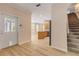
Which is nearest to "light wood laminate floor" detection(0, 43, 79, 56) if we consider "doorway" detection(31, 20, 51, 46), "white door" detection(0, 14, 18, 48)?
"white door" detection(0, 14, 18, 48)

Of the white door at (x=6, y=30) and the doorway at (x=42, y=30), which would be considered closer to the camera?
the white door at (x=6, y=30)

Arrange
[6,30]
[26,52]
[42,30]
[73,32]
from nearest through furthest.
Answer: [26,52] < [73,32] < [6,30] < [42,30]

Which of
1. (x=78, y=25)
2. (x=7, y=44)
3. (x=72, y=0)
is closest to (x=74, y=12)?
(x=78, y=25)

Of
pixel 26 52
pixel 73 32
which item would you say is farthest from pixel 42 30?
pixel 26 52

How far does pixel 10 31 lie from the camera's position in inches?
117

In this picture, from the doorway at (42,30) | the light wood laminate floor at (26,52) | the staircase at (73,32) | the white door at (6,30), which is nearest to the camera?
the light wood laminate floor at (26,52)

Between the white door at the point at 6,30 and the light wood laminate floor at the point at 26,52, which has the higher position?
the white door at the point at 6,30

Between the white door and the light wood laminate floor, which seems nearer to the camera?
the light wood laminate floor

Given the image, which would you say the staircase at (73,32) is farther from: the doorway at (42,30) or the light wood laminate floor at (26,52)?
the doorway at (42,30)

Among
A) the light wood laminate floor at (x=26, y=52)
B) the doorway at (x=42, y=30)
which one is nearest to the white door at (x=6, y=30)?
the light wood laminate floor at (x=26, y=52)

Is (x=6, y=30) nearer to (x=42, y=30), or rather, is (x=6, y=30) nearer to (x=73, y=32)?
(x=73, y=32)

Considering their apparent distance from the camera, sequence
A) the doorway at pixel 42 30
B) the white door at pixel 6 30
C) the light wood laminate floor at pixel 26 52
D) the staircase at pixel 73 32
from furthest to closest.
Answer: the doorway at pixel 42 30
the white door at pixel 6 30
the staircase at pixel 73 32
the light wood laminate floor at pixel 26 52

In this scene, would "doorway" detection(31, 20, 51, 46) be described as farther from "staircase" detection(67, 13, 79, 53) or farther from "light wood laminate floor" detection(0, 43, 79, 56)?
"staircase" detection(67, 13, 79, 53)

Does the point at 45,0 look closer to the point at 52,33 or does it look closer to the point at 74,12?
the point at 74,12
